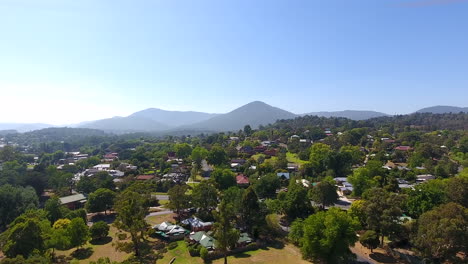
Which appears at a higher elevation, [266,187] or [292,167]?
[266,187]

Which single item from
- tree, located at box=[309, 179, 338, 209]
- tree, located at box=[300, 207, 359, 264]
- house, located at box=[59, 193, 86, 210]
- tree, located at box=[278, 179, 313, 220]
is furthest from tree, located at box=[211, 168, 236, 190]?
tree, located at box=[300, 207, 359, 264]

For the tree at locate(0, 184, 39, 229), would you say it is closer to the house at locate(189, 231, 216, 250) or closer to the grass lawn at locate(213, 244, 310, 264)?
the house at locate(189, 231, 216, 250)

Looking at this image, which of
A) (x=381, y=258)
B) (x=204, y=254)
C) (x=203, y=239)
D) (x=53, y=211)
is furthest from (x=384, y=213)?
(x=53, y=211)

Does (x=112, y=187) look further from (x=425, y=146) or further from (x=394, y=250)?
(x=425, y=146)

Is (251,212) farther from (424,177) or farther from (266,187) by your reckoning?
(424,177)

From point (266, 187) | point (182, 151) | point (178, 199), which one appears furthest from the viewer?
point (182, 151)
